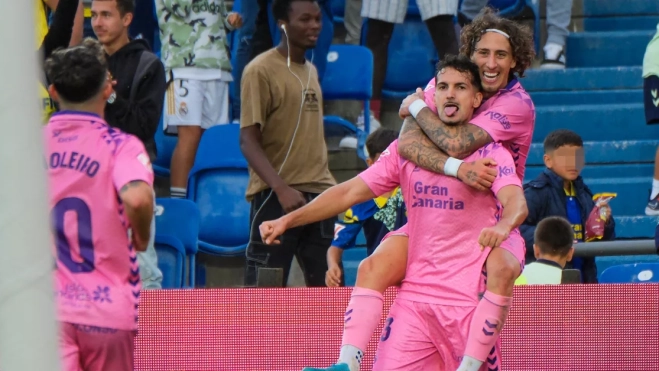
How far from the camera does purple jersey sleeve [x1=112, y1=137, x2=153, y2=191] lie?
4863 mm

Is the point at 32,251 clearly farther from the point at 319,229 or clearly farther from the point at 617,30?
the point at 617,30

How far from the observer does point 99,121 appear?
5.00 meters

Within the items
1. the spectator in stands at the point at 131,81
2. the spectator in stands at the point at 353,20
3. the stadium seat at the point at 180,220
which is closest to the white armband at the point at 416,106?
the spectator in stands at the point at 131,81

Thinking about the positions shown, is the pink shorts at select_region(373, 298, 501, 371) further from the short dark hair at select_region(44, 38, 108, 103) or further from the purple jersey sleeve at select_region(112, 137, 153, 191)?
the short dark hair at select_region(44, 38, 108, 103)

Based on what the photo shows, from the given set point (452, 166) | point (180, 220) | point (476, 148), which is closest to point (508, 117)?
point (476, 148)

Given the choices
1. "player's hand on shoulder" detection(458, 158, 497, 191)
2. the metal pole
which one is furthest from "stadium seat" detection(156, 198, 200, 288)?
"player's hand on shoulder" detection(458, 158, 497, 191)

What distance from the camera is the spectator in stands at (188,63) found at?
377 inches

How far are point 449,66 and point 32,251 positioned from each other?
9.73ft

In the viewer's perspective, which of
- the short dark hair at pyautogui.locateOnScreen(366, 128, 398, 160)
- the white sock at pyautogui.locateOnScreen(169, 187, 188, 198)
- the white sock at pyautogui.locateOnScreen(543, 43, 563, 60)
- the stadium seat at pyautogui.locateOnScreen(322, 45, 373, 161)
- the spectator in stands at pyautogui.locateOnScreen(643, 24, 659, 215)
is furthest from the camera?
the white sock at pyautogui.locateOnScreen(543, 43, 563, 60)

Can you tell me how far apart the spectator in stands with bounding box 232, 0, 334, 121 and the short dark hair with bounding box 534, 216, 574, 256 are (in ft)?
8.93

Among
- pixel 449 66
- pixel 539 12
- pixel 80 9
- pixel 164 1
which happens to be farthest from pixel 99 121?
pixel 539 12

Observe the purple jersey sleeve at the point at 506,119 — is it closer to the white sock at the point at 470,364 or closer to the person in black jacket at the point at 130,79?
the white sock at the point at 470,364

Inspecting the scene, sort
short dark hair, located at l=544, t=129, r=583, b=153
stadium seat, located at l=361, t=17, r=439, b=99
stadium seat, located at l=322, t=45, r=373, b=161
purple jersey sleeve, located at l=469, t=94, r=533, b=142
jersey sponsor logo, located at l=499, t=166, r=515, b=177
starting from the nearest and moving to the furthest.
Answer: jersey sponsor logo, located at l=499, t=166, r=515, b=177, purple jersey sleeve, located at l=469, t=94, r=533, b=142, short dark hair, located at l=544, t=129, r=583, b=153, stadium seat, located at l=322, t=45, r=373, b=161, stadium seat, located at l=361, t=17, r=439, b=99

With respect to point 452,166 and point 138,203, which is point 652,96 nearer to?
point 452,166
